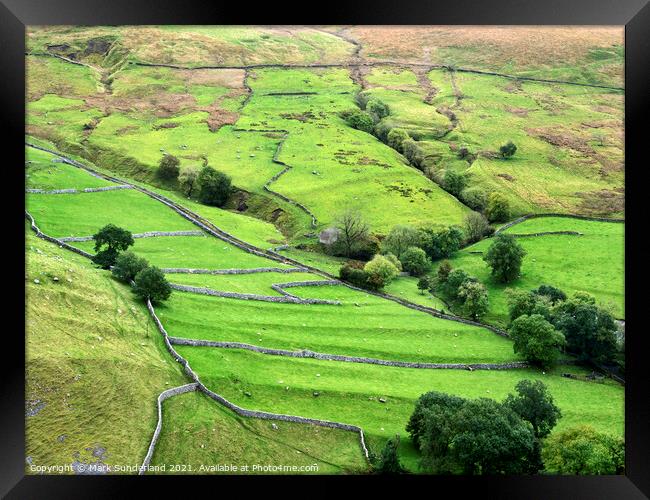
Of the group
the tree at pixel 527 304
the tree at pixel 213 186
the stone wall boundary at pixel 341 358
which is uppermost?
the tree at pixel 213 186

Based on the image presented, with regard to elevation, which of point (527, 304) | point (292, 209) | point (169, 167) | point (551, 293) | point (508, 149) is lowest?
point (527, 304)

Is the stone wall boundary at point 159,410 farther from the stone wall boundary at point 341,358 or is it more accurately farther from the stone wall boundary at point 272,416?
the stone wall boundary at point 341,358

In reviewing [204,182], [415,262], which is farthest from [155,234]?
[415,262]

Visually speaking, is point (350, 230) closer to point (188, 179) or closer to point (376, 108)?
point (188, 179)

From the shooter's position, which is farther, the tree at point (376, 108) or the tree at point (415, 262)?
the tree at point (376, 108)

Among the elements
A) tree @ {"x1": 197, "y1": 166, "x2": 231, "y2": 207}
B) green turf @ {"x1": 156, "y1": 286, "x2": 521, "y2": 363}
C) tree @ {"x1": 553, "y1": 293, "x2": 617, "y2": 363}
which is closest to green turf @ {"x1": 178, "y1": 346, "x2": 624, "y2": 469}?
green turf @ {"x1": 156, "y1": 286, "x2": 521, "y2": 363}

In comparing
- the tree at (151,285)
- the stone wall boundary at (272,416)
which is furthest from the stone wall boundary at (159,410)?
the tree at (151,285)

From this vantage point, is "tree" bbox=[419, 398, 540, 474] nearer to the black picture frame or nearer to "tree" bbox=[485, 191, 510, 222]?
the black picture frame
